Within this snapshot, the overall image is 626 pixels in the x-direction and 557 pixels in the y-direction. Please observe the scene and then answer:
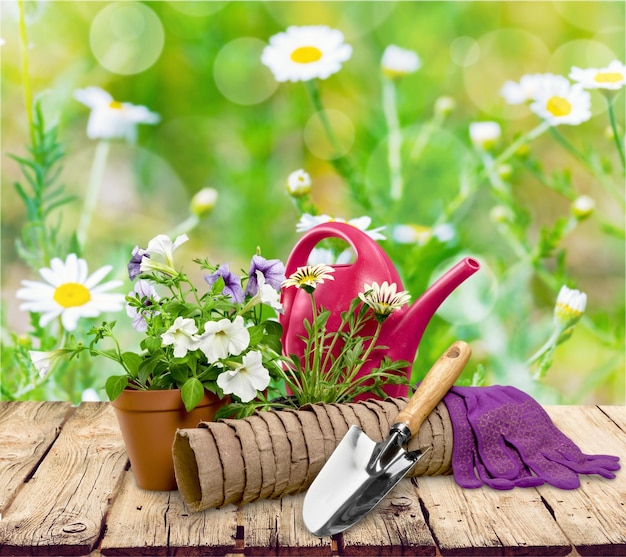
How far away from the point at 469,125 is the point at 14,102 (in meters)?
0.95

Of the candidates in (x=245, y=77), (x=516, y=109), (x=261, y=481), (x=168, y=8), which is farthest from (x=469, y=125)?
(x=261, y=481)

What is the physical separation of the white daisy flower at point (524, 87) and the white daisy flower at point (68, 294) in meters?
0.89

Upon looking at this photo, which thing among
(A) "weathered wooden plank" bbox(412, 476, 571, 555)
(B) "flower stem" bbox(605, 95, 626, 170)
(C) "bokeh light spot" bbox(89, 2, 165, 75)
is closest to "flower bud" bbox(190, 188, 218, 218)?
(C) "bokeh light spot" bbox(89, 2, 165, 75)

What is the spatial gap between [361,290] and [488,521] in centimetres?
34

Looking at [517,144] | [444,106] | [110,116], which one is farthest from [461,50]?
[110,116]

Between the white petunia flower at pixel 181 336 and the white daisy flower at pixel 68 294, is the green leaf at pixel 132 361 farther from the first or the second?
the white daisy flower at pixel 68 294

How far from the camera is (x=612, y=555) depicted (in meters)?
0.72

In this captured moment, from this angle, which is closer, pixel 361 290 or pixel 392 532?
pixel 392 532

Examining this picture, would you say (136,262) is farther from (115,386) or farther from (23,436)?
(23,436)

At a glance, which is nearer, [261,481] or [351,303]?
[261,481]

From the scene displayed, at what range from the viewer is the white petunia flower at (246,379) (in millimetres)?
818

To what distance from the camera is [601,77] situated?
63.5 inches

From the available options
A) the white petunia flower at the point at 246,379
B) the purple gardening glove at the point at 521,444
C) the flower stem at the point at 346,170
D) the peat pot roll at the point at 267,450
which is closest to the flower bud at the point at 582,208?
the flower stem at the point at 346,170

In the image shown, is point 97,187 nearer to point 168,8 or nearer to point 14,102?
point 14,102
